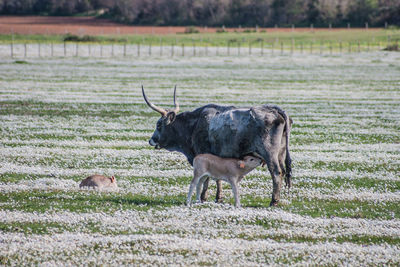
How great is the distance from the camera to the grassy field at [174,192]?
11320 mm

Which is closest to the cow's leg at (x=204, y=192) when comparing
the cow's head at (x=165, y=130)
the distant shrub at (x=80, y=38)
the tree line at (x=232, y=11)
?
the cow's head at (x=165, y=130)

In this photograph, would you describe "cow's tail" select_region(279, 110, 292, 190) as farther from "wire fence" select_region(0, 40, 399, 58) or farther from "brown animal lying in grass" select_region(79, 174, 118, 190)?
"wire fence" select_region(0, 40, 399, 58)

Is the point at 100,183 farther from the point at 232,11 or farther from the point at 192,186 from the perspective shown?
the point at 232,11

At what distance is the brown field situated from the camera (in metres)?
131

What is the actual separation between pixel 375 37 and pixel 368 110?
301ft

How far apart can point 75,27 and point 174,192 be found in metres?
136

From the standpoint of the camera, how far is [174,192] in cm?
1611

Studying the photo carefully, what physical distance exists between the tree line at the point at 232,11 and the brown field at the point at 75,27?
787 cm

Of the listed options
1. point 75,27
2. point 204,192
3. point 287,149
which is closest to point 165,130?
point 204,192

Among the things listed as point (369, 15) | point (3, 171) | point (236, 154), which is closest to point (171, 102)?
point (3, 171)

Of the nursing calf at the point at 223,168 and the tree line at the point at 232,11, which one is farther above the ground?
the tree line at the point at 232,11

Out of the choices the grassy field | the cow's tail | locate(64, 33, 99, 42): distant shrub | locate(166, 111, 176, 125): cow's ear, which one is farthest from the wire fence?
the cow's tail

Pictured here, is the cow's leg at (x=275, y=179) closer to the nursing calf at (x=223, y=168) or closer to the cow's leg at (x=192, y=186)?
the nursing calf at (x=223, y=168)

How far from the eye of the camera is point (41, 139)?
2436cm
